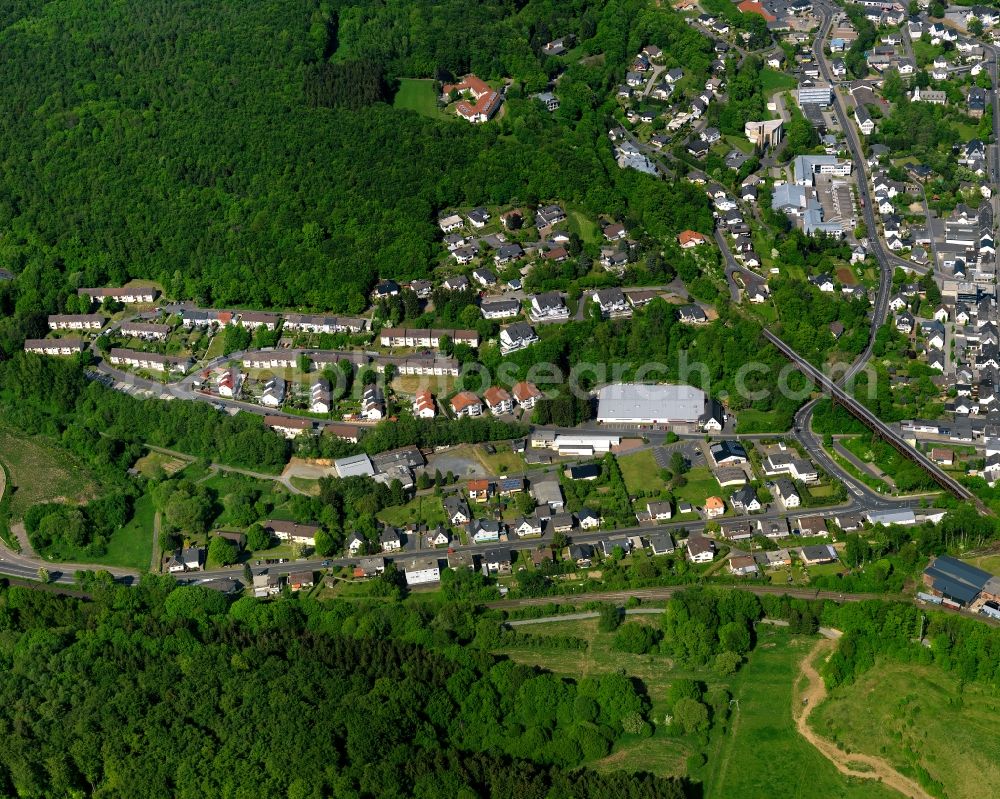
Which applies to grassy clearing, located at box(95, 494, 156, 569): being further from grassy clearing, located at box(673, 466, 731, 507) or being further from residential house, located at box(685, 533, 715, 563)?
grassy clearing, located at box(673, 466, 731, 507)

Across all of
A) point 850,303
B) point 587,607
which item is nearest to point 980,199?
point 850,303

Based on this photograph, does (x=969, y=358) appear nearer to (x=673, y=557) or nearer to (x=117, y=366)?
(x=673, y=557)

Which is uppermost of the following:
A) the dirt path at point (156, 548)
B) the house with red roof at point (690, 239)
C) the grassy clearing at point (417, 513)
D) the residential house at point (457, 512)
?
the house with red roof at point (690, 239)

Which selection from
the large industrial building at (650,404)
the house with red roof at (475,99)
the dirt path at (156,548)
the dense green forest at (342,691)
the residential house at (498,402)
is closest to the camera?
the dense green forest at (342,691)

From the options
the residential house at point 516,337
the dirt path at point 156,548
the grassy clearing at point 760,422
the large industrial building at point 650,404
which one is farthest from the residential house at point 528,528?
the dirt path at point 156,548

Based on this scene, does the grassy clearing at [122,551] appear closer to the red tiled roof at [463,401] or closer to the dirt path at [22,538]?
the dirt path at [22,538]

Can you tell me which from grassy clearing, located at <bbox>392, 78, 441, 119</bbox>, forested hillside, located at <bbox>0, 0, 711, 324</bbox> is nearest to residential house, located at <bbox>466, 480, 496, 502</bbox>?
forested hillside, located at <bbox>0, 0, 711, 324</bbox>
